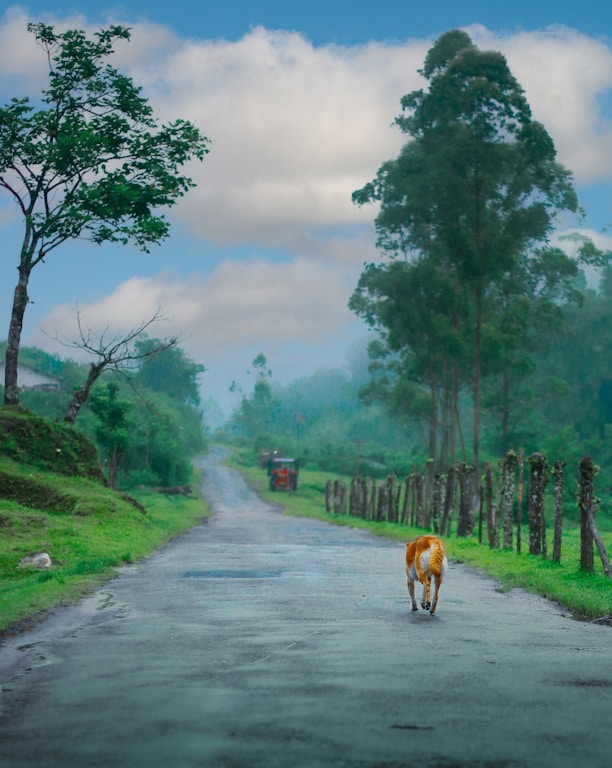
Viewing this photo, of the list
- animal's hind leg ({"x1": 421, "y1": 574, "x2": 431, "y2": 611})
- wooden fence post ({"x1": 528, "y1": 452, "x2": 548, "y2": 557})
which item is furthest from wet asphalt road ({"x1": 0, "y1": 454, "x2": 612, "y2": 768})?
wooden fence post ({"x1": 528, "y1": 452, "x2": 548, "y2": 557})

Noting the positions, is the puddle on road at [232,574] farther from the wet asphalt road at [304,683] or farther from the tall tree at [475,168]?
the tall tree at [475,168]

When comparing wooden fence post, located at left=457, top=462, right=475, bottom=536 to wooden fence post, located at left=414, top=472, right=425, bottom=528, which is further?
wooden fence post, located at left=414, top=472, right=425, bottom=528

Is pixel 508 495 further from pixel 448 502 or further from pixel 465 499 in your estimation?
pixel 448 502

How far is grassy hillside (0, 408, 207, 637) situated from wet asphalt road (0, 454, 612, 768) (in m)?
1.21

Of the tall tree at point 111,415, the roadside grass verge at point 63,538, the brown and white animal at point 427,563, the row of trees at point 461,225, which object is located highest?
the row of trees at point 461,225

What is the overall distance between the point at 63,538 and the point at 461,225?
112 feet

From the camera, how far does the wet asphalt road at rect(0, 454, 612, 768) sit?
6.53m

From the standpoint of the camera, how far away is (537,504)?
26234 mm

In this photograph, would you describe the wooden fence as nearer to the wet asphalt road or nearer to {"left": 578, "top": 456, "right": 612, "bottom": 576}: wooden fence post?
{"left": 578, "top": 456, "right": 612, "bottom": 576}: wooden fence post

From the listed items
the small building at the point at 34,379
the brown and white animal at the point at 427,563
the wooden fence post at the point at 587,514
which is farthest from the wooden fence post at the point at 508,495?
the small building at the point at 34,379

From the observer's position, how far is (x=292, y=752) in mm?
6418

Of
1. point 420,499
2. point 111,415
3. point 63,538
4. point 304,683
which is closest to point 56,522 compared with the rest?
point 63,538

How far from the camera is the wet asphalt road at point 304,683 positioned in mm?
6531

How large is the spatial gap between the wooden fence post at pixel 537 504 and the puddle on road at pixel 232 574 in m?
7.94
